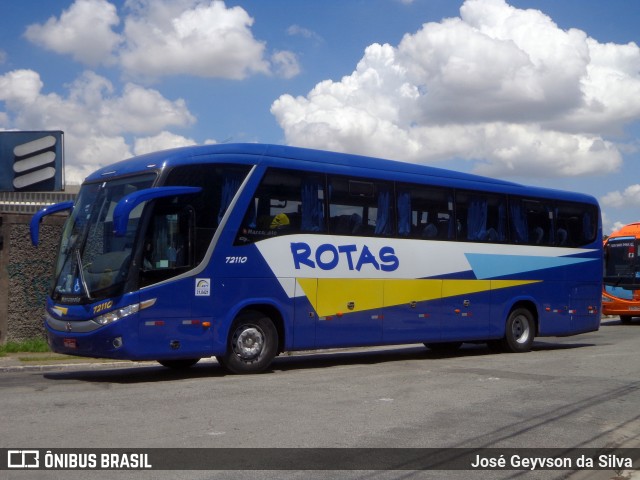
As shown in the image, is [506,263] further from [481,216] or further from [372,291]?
[372,291]

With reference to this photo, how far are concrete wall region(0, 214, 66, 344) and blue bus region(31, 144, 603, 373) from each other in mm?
4718

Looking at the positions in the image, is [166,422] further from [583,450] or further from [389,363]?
[389,363]

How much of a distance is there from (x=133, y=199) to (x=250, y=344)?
3.29 m

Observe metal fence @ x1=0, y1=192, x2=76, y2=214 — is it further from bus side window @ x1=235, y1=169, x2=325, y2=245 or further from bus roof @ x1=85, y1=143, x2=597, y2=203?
bus side window @ x1=235, y1=169, x2=325, y2=245

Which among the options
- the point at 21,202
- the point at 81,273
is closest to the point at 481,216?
the point at 81,273

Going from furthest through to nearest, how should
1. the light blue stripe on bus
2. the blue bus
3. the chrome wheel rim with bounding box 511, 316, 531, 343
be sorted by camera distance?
the chrome wheel rim with bounding box 511, 316, 531, 343 < the light blue stripe on bus < the blue bus

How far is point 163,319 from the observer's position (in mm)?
12414

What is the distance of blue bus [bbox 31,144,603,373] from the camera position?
12.3 meters

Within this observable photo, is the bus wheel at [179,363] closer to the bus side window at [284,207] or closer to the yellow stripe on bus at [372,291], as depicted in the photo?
the yellow stripe on bus at [372,291]

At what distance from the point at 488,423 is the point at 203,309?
5.14 metres

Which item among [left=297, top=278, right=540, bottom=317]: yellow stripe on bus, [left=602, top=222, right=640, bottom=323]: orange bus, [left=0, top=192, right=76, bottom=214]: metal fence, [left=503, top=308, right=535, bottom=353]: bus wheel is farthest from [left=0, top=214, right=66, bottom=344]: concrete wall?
[left=602, top=222, right=640, bottom=323]: orange bus

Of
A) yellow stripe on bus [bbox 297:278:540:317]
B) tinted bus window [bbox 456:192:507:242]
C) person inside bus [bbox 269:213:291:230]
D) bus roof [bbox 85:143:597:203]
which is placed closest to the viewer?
bus roof [bbox 85:143:597:203]

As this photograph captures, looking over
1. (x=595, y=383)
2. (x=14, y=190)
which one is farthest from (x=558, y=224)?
(x=14, y=190)

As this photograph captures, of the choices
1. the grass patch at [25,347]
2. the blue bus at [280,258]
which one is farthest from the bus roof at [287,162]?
the grass patch at [25,347]
